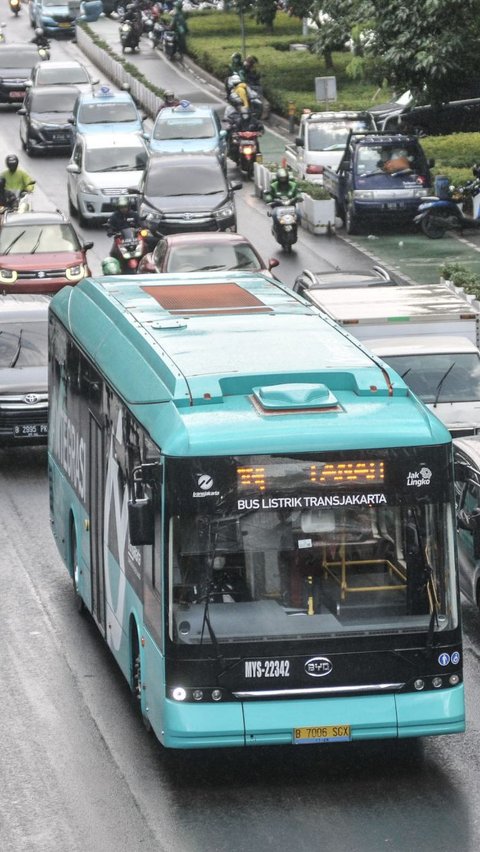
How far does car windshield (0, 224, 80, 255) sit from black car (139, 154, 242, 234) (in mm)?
3477

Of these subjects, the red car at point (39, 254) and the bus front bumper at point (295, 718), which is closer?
the bus front bumper at point (295, 718)

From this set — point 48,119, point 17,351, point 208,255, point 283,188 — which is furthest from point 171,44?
point 17,351

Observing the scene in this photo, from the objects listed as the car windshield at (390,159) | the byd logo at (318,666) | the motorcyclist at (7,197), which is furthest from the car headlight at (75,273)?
the byd logo at (318,666)

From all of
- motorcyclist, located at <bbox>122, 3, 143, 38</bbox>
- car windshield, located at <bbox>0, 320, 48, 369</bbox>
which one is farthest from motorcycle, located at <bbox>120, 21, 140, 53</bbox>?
car windshield, located at <bbox>0, 320, 48, 369</bbox>

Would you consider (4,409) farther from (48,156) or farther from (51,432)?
(48,156)

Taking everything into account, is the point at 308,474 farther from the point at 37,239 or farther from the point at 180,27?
the point at 180,27

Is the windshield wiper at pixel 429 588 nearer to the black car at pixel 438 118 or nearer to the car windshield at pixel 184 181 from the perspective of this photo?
the car windshield at pixel 184 181

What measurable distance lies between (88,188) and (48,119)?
9517 mm

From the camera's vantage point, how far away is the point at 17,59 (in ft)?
181

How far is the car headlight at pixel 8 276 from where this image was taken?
94.6 feet

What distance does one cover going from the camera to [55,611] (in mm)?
15828

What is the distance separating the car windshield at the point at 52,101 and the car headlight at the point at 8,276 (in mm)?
18646

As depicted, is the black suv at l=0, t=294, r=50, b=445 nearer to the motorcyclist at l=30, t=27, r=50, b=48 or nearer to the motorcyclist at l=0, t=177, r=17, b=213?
the motorcyclist at l=0, t=177, r=17, b=213

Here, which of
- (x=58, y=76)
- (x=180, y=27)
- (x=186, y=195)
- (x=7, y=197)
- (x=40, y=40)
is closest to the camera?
(x=7, y=197)
